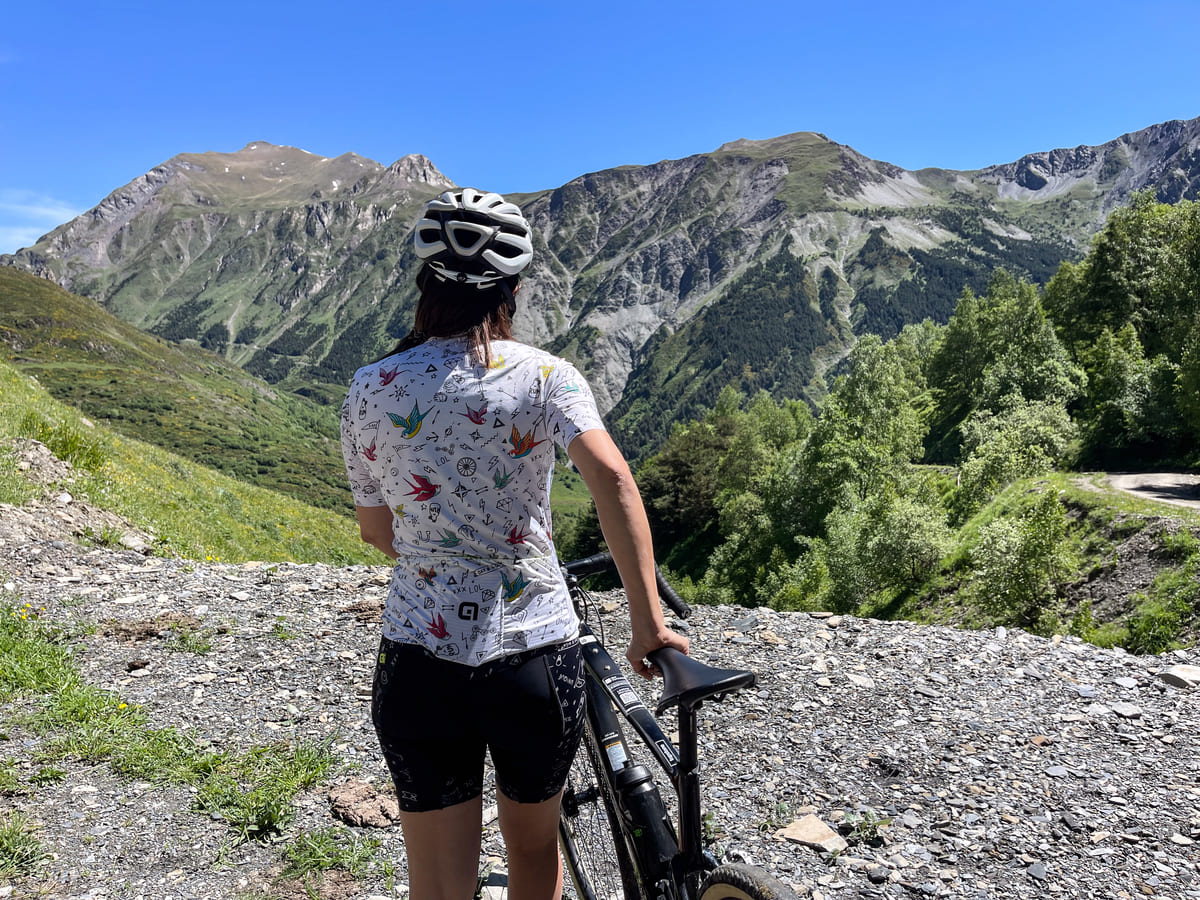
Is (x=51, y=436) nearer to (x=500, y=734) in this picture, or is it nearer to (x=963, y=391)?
(x=500, y=734)

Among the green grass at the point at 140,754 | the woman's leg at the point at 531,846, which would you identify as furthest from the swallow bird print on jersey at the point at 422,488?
the green grass at the point at 140,754

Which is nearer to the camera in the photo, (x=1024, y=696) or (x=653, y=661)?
(x=653, y=661)

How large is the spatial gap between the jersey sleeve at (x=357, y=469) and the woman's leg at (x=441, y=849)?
125cm

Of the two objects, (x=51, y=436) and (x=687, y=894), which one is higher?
(x=51, y=436)

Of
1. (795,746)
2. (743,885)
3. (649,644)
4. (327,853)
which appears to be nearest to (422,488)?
(649,644)

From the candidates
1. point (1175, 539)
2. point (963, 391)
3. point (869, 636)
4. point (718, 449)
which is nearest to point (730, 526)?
point (718, 449)

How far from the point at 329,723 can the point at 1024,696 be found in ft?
23.9

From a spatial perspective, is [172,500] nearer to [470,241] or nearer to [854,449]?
[470,241]

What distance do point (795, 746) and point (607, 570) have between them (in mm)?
3646

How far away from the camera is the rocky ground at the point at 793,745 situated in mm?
4684

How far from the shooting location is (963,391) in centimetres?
7388

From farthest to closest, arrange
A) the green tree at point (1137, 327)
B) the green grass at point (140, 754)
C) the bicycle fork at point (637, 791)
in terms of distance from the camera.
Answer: the green tree at point (1137, 327) < the green grass at point (140, 754) < the bicycle fork at point (637, 791)

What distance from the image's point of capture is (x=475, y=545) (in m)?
2.43

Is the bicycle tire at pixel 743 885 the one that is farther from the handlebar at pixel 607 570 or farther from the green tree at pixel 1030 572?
the green tree at pixel 1030 572
